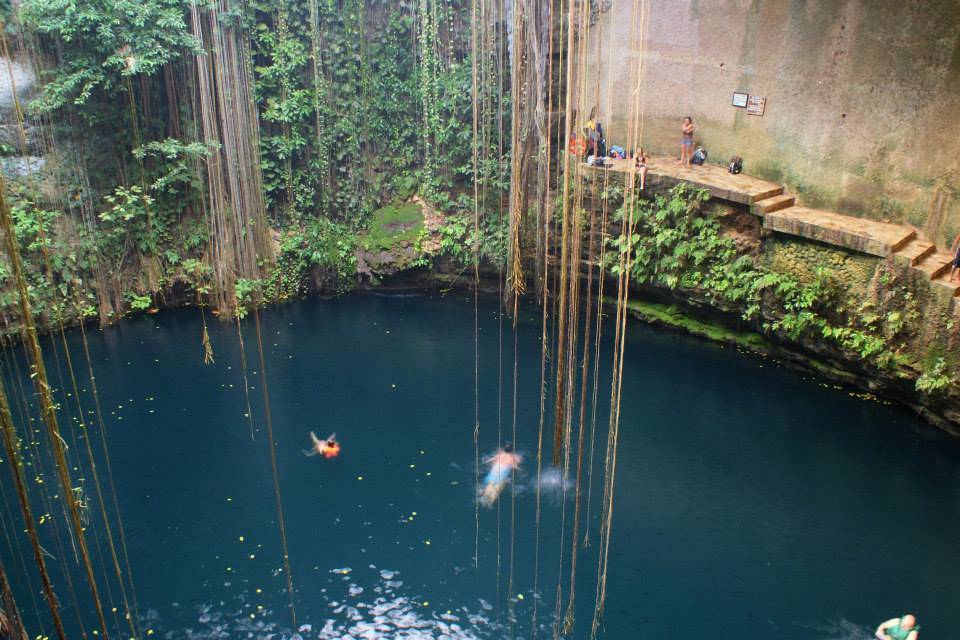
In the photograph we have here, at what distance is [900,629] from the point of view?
Result: 6258 millimetres

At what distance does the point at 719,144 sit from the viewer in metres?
11.6

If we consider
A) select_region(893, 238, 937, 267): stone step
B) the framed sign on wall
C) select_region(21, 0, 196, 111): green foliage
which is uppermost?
select_region(21, 0, 196, 111): green foliage

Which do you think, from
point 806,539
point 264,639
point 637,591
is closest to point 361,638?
point 264,639

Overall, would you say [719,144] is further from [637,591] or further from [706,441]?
[637,591]

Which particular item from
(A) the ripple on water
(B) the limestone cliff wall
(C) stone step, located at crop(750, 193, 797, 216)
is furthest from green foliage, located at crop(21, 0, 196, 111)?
(C) stone step, located at crop(750, 193, 797, 216)

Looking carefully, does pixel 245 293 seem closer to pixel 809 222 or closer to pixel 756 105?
pixel 756 105

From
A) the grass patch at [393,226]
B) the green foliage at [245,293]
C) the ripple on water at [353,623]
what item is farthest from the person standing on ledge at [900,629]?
the green foliage at [245,293]

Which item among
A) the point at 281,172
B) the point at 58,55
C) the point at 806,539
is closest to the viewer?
the point at 806,539

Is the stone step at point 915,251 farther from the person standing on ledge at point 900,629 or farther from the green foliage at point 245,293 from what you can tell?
the green foliage at point 245,293

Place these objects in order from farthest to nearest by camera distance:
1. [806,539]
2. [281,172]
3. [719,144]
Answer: [281,172] < [719,144] < [806,539]

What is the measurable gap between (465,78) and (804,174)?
216 inches

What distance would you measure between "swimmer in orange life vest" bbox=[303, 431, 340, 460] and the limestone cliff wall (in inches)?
185

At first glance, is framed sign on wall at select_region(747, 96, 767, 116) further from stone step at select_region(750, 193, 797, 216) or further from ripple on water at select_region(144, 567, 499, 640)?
ripple on water at select_region(144, 567, 499, 640)

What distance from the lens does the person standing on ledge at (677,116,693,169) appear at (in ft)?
37.6
